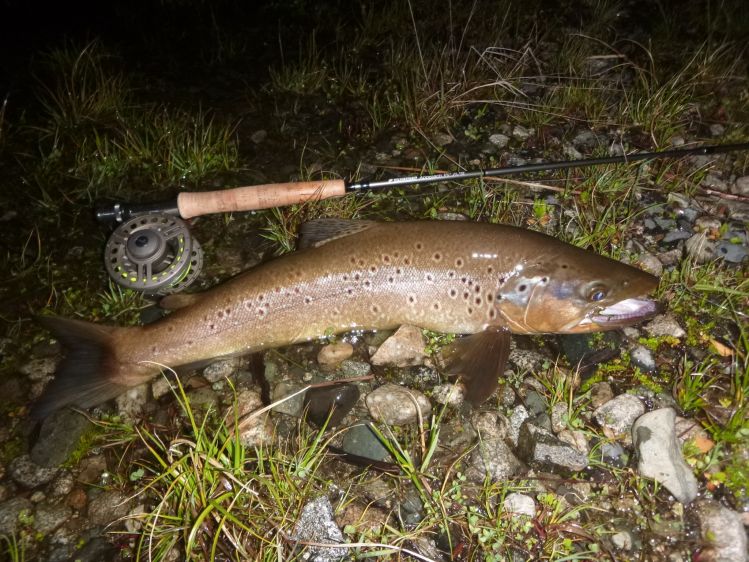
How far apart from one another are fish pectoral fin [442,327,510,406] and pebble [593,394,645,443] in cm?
79

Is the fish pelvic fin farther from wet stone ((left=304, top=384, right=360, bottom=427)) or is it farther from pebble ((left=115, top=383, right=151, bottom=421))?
wet stone ((left=304, top=384, right=360, bottom=427))

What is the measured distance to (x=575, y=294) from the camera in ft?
11.7

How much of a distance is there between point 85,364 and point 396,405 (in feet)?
7.98

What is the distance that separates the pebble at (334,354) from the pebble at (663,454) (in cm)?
226

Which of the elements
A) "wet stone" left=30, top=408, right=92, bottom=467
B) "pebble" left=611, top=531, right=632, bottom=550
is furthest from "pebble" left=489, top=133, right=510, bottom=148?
"wet stone" left=30, top=408, right=92, bottom=467

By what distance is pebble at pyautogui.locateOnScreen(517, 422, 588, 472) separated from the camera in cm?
321

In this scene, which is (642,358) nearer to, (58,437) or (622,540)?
(622,540)

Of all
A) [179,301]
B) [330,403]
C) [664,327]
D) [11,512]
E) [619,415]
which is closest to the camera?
[11,512]

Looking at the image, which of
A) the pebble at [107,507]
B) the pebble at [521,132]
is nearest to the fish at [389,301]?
the pebble at [107,507]

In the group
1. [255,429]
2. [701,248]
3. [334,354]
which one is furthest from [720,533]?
[255,429]

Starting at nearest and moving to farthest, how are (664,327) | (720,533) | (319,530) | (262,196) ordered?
(720,533) → (319,530) → (664,327) → (262,196)

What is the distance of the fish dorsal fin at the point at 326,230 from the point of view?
3801 millimetres

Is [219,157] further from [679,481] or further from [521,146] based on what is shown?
[679,481]

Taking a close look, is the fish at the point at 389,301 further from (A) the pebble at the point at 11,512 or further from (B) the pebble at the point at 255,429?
(A) the pebble at the point at 11,512
